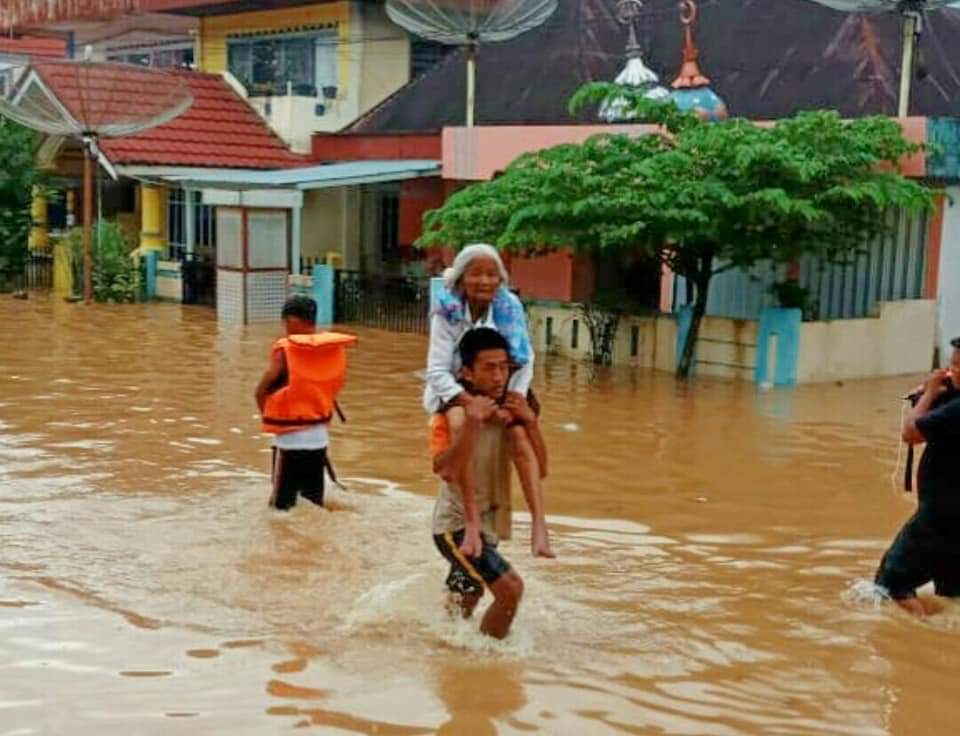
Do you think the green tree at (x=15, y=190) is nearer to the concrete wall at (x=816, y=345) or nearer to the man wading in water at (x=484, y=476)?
the concrete wall at (x=816, y=345)

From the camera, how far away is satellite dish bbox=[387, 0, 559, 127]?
20.9 metres

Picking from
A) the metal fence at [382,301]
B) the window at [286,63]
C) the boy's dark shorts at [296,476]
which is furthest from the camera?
the window at [286,63]

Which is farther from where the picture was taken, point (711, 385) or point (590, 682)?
point (711, 385)

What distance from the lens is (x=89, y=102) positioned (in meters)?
24.9

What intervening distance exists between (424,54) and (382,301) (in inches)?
309

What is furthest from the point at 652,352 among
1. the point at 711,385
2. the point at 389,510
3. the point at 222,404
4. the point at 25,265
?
the point at 25,265

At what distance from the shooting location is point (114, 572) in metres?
7.43

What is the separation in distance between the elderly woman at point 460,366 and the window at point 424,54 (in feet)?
70.7

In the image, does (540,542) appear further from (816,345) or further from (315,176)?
(315,176)

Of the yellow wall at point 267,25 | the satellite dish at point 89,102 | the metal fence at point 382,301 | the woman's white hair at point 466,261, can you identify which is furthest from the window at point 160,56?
the woman's white hair at point 466,261

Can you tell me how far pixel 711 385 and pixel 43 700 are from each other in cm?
1087

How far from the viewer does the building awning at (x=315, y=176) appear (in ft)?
69.1

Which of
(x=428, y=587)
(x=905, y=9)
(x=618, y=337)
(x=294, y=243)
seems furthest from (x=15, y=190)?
(x=428, y=587)

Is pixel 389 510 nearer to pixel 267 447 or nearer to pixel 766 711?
pixel 267 447
